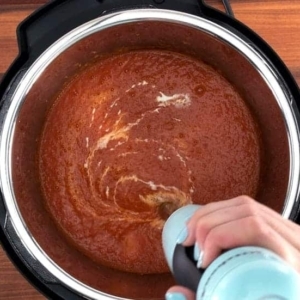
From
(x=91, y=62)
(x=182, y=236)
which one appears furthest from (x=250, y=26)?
(x=182, y=236)

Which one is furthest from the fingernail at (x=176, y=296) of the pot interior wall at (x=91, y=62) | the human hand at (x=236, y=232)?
the pot interior wall at (x=91, y=62)

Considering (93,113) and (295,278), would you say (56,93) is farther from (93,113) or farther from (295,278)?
(295,278)

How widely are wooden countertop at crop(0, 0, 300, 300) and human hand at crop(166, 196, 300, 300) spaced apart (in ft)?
1.24

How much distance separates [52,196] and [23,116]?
150 mm

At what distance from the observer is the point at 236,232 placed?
1.52 feet

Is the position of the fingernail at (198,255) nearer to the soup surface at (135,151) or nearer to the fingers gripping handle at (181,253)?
the fingers gripping handle at (181,253)

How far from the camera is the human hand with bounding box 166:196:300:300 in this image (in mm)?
453

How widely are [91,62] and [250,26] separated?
259mm

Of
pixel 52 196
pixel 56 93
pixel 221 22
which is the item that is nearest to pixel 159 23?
pixel 221 22

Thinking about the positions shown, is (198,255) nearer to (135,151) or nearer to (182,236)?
(182,236)

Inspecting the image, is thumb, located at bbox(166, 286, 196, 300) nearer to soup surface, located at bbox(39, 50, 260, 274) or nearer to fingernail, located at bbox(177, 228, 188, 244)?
fingernail, located at bbox(177, 228, 188, 244)

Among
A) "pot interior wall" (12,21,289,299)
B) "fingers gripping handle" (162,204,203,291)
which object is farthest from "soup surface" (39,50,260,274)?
"fingers gripping handle" (162,204,203,291)

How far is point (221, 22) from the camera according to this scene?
733 mm

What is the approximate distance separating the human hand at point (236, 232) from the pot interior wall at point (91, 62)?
0.29m
